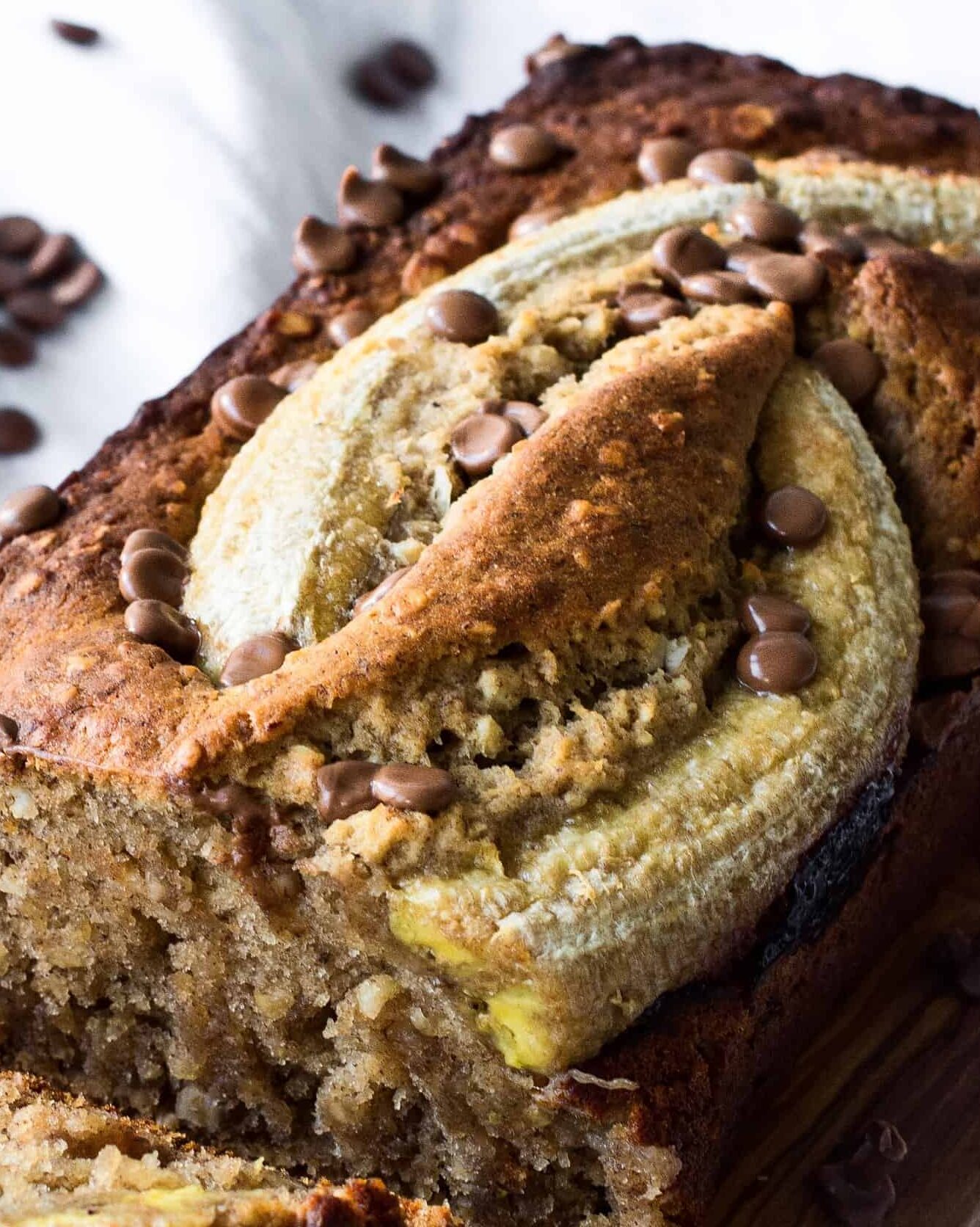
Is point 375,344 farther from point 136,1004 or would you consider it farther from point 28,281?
point 28,281

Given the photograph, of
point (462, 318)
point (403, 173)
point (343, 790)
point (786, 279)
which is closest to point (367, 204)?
point (403, 173)

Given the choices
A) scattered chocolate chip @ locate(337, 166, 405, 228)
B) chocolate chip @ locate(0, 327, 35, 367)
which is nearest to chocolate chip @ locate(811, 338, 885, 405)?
scattered chocolate chip @ locate(337, 166, 405, 228)

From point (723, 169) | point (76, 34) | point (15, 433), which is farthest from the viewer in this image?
point (76, 34)

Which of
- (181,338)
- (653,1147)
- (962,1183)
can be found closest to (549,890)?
(653,1147)

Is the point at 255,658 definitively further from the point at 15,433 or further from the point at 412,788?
the point at 15,433

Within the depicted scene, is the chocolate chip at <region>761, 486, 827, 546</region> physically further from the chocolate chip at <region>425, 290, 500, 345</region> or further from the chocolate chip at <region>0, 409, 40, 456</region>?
the chocolate chip at <region>0, 409, 40, 456</region>

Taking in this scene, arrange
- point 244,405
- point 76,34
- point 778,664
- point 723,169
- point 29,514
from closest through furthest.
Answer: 1. point 778,664
2. point 29,514
3. point 244,405
4. point 723,169
5. point 76,34

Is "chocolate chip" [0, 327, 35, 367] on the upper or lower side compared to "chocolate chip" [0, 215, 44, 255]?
lower
